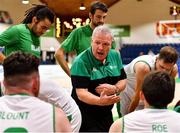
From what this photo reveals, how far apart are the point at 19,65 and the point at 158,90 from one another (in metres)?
0.59

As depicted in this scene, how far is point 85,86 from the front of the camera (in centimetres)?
252

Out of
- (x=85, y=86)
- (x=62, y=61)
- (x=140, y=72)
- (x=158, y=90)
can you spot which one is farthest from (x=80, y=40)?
(x=158, y=90)

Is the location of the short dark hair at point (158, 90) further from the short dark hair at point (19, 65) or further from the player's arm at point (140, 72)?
the player's arm at point (140, 72)

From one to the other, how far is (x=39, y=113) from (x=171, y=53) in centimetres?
149

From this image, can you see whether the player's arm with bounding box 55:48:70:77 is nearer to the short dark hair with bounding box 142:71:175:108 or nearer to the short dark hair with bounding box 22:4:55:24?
the short dark hair with bounding box 22:4:55:24

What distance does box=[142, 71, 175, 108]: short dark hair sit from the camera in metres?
1.56

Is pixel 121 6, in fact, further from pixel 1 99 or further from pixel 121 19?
pixel 1 99

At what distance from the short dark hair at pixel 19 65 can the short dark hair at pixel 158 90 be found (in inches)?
19.2

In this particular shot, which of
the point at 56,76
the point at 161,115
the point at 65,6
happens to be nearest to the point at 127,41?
the point at 65,6

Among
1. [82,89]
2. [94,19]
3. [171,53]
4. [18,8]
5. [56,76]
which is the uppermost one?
[18,8]

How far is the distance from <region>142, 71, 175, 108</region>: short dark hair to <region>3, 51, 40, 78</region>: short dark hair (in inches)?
19.2

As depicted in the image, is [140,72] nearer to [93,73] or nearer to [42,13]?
[93,73]

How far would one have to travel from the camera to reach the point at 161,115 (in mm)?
1543

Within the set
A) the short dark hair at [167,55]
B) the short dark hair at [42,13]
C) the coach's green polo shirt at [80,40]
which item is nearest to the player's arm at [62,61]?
the coach's green polo shirt at [80,40]
